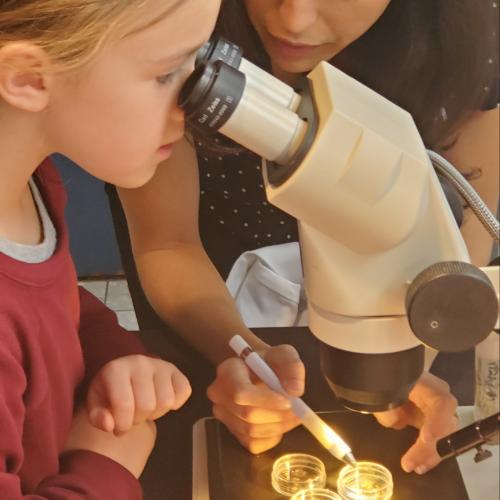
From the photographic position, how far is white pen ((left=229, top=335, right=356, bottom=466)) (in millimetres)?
931

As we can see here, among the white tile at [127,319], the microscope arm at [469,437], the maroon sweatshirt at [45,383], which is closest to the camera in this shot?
the maroon sweatshirt at [45,383]

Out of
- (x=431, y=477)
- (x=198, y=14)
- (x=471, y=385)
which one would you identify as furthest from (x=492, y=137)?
(x=198, y=14)

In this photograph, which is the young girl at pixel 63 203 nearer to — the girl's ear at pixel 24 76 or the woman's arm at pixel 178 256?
the girl's ear at pixel 24 76

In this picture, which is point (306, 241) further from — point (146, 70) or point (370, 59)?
point (370, 59)

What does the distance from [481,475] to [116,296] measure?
2.01m

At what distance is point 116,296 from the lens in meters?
2.83

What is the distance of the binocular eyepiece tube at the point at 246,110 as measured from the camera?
67 cm

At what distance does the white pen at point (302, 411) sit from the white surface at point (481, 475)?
5.3 inches

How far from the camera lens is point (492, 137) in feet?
5.01

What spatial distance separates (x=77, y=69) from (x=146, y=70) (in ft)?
0.21

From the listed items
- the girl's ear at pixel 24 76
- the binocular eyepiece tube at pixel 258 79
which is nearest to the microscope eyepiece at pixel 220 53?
the binocular eyepiece tube at pixel 258 79

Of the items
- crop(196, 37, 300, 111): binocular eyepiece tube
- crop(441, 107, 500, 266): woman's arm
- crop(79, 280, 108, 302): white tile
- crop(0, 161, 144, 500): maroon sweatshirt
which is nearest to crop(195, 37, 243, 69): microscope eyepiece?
crop(196, 37, 300, 111): binocular eyepiece tube

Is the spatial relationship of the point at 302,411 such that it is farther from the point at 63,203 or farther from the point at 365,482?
the point at 63,203

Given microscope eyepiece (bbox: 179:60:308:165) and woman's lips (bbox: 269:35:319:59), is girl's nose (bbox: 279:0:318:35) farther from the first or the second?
microscope eyepiece (bbox: 179:60:308:165)
